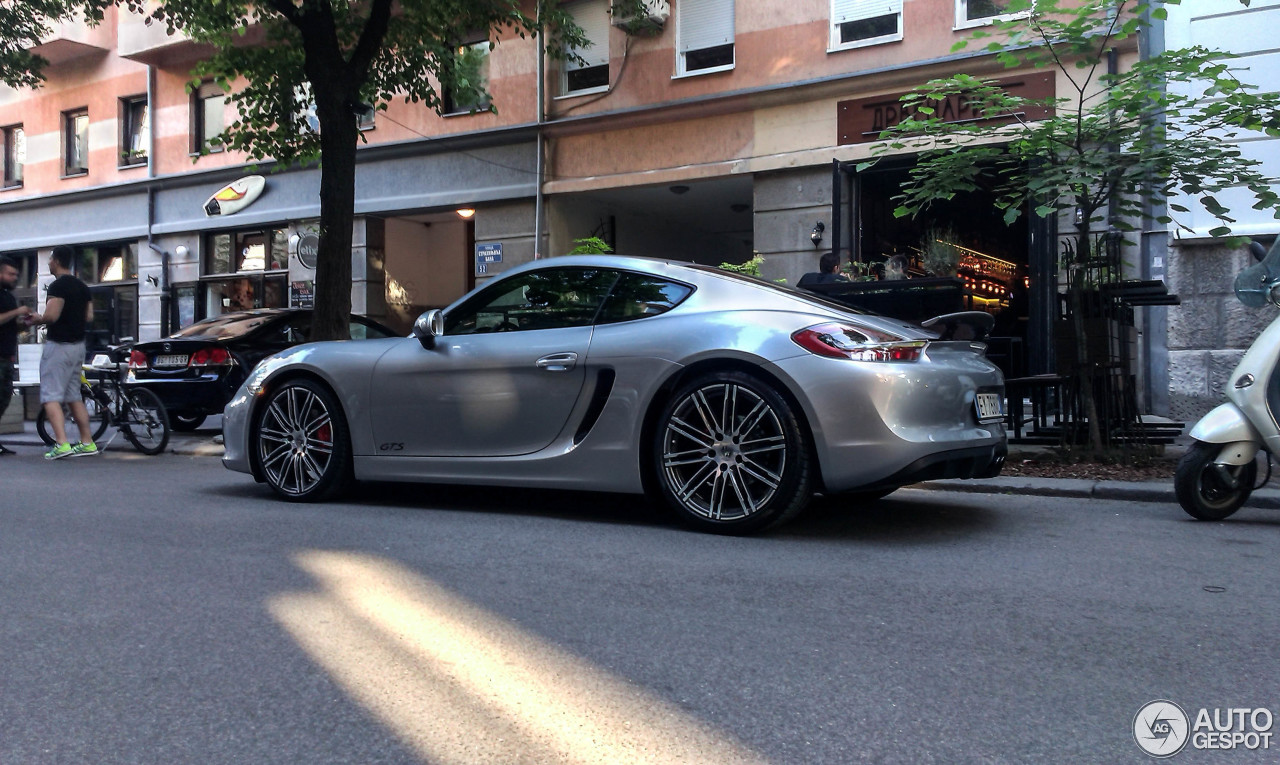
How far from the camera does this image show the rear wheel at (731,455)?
16.1ft

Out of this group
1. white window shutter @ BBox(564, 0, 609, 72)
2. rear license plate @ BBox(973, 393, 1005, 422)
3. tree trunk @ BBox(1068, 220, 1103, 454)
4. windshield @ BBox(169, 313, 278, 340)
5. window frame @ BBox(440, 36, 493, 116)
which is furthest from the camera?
window frame @ BBox(440, 36, 493, 116)

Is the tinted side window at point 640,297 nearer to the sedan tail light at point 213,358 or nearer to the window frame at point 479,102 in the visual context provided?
the sedan tail light at point 213,358

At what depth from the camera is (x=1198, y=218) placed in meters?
11.8

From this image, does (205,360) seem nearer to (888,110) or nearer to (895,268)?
(895,268)

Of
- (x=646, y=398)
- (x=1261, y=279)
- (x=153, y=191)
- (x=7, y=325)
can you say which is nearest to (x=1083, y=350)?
(x=1261, y=279)

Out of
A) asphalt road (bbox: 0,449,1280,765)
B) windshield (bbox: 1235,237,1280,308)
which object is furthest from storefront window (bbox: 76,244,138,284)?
windshield (bbox: 1235,237,1280,308)

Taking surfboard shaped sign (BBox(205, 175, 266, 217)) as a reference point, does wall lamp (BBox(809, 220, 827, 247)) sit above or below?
below

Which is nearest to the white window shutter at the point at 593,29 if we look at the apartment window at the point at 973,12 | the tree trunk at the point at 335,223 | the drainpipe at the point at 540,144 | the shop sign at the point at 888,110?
the drainpipe at the point at 540,144

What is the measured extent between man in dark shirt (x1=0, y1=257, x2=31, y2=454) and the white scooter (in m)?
9.91

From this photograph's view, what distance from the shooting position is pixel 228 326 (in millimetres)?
11719

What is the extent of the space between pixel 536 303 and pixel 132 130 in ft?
66.2

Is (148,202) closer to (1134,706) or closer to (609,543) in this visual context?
(609,543)

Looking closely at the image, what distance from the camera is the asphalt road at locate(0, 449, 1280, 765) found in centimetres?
264

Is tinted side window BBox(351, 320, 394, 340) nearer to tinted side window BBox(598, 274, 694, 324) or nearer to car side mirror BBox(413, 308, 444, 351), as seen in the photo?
car side mirror BBox(413, 308, 444, 351)
